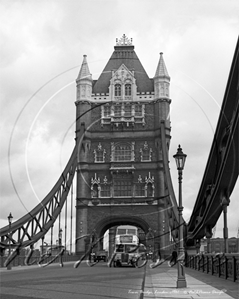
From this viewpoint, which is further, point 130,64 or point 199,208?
point 130,64

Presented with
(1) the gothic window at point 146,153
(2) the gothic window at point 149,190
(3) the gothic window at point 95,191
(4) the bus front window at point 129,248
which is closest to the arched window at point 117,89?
(1) the gothic window at point 146,153

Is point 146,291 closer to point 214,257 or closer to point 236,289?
point 236,289

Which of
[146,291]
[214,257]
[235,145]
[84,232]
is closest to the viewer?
[146,291]

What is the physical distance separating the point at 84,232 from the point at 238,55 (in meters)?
46.8

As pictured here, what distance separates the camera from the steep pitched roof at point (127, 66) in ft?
221

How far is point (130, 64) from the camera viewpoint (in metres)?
69.4

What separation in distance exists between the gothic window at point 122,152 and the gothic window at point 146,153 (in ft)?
5.23

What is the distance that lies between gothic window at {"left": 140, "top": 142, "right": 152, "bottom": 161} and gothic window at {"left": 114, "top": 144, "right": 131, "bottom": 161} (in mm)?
1595

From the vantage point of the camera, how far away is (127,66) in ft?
226

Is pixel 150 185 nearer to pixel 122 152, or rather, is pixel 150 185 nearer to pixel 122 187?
pixel 122 187

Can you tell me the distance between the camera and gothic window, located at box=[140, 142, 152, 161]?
63781mm

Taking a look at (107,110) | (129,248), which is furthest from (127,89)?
(129,248)

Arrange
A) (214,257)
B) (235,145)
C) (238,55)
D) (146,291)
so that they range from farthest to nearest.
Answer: (214,257), (235,145), (238,55), (146,291)

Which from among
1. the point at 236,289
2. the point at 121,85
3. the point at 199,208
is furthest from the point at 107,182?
the point at 236,289
